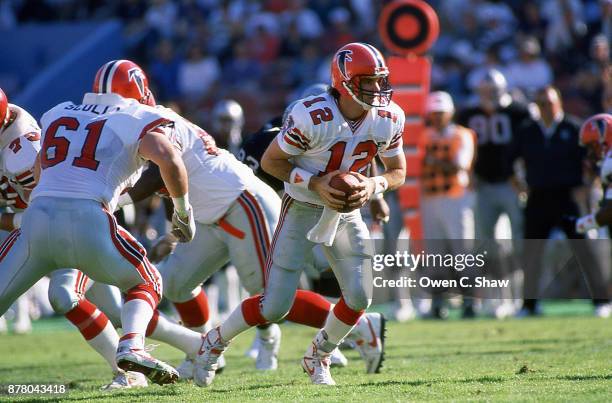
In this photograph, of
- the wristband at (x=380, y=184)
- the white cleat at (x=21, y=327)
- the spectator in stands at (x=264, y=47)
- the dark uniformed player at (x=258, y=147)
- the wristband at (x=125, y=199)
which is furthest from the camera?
the spectator in stands at (x=264, y=47)

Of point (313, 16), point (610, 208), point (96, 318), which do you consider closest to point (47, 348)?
point (96, 318)

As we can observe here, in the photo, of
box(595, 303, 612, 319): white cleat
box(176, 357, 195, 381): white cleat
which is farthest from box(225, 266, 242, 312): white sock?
box(176, 357, 195, 381): white cleat

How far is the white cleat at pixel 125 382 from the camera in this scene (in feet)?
21.1

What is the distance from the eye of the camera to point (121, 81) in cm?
600

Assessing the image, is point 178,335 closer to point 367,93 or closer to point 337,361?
point 337,361

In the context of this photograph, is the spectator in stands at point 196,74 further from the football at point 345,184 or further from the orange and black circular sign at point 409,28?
the football at point 345,184

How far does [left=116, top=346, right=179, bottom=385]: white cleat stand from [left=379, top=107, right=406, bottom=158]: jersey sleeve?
1812 mm

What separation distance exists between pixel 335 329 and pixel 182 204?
4.02 feet

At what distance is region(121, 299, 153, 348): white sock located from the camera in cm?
559

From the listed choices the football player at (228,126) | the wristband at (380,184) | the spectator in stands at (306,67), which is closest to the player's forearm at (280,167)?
the wristband at (380,184)

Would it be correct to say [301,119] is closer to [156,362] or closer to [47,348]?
[156,362]

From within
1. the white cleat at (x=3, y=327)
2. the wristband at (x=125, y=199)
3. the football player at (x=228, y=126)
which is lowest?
the white cleat at (x=3, y=327)

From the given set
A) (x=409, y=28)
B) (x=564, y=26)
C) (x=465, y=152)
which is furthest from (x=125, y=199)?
(x=564, y=26)

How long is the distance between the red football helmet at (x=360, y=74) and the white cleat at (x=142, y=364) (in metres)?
1.79
